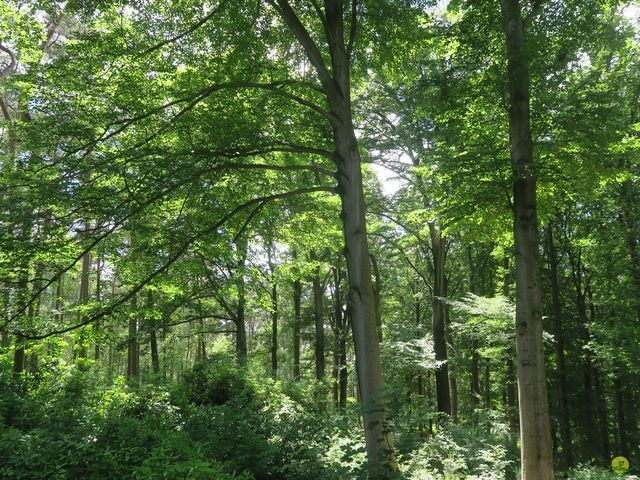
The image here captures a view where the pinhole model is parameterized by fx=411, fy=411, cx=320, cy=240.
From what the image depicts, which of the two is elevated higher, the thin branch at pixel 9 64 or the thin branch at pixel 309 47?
the thin branch at pixel 9 64

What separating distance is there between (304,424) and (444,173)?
4737mm

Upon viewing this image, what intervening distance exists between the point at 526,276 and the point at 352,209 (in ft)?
10.2

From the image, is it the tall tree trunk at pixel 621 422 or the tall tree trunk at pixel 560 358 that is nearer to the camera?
the tall tree trunk at pixel 560 358

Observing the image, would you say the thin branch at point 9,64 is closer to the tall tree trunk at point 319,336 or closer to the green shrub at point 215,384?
the green shrub at point 215,384

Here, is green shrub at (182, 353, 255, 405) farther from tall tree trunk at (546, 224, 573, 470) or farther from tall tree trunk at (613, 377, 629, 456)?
tall tree trunk at (613, 377, 629, 456)

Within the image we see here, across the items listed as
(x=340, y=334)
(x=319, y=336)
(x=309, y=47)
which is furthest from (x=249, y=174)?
(x=340, y=334)

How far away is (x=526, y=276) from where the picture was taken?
647cm

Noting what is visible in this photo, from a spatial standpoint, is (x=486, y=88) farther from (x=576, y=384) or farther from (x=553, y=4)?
(x=576, y=384)

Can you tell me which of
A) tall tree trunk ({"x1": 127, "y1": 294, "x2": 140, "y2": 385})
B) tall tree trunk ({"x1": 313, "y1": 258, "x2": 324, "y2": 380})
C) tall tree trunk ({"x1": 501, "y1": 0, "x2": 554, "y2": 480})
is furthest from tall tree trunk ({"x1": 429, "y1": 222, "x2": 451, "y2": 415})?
tall tree trunk ({"x1": 127, "y1": 294, "x2": 140, "y2": 385})

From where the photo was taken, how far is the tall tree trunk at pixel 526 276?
6008mm

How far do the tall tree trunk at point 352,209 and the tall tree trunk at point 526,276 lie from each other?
8.23 ft

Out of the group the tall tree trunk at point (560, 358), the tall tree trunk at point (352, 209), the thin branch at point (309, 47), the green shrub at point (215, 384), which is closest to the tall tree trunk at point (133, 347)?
the green shrub at point (215, 384)

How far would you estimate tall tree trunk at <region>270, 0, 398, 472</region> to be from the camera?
5.20m

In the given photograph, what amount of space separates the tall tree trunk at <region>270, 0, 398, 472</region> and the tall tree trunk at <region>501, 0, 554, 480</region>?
2.51 metres
